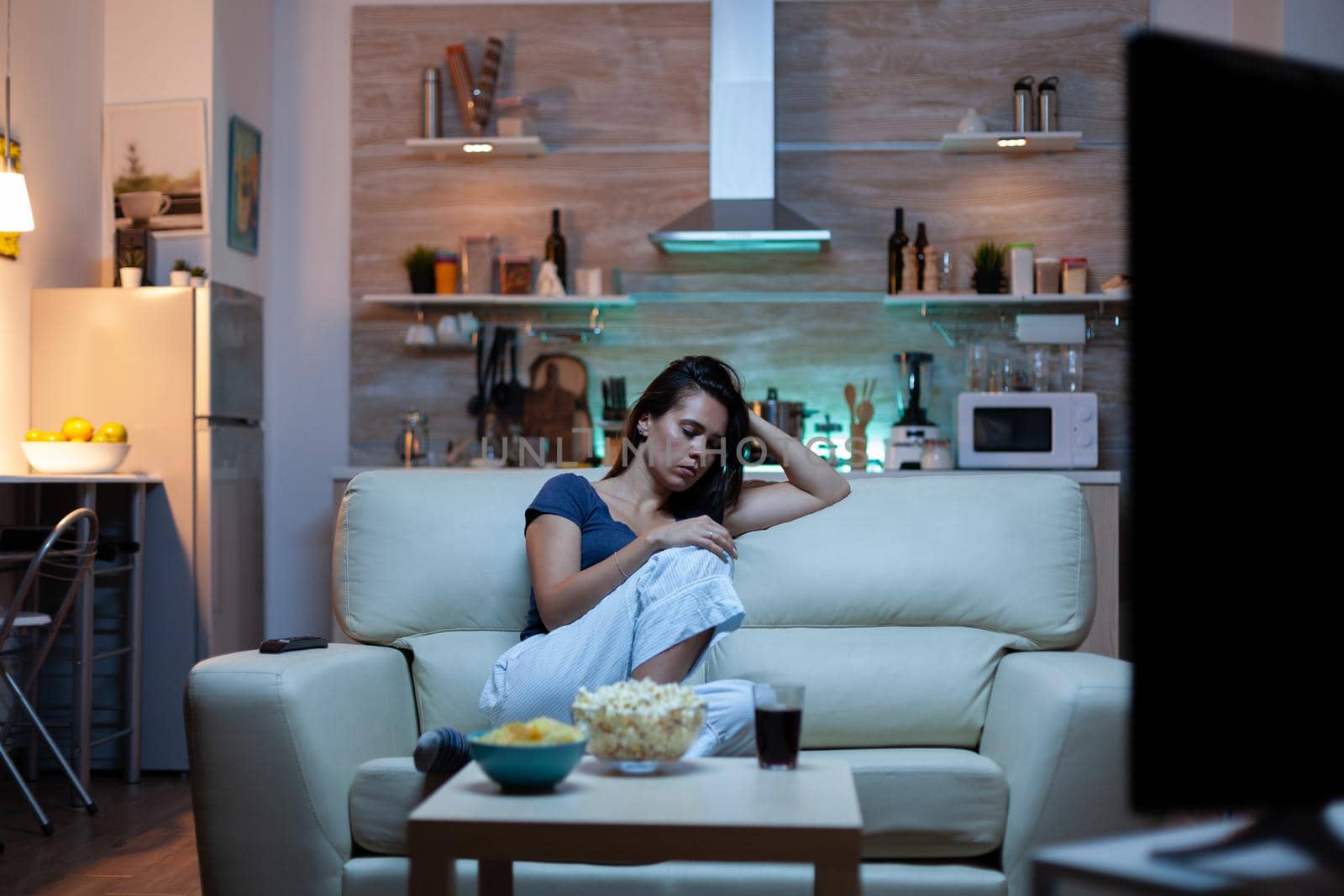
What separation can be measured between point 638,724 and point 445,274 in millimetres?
3933

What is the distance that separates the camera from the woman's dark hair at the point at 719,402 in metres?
2.50

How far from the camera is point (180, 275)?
4.32 meters

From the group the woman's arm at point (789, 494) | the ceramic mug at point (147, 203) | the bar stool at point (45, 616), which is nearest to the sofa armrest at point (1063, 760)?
the woman's arm at point (789, 494)

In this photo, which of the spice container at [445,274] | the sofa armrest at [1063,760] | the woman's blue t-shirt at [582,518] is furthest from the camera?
the spice container at [445,274]

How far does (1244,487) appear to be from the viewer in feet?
1.79

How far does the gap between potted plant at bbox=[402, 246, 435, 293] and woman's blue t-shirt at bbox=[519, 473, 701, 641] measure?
2.92 m

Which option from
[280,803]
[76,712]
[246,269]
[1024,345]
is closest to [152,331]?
[246,269]

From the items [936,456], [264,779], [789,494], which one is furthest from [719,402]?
[936,456]

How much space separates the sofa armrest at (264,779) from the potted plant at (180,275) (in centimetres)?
265

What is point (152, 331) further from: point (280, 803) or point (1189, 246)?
point (1189, 246)

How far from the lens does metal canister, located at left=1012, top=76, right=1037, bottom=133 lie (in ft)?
16.5

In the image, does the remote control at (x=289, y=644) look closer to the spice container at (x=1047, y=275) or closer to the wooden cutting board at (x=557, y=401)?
the wooden cutting board at (x=557, y=401)

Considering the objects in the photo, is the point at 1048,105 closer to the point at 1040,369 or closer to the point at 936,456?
the point at 1040,369

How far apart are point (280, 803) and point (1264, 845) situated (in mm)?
1649
